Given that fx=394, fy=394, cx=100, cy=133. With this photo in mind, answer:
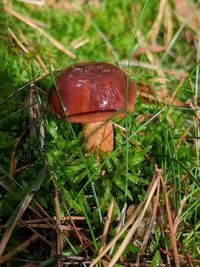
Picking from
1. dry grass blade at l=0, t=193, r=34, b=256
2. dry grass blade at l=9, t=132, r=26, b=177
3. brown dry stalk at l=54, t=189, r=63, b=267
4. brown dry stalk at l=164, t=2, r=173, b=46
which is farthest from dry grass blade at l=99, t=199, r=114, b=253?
brown dry stalk at l=164, t=2, r=173, b=46

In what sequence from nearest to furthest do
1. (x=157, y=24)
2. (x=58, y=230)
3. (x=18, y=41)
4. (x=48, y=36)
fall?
(x=58, y=230) < (x=18, y=41) < (x=48, y=36) < (x=157, y=24)

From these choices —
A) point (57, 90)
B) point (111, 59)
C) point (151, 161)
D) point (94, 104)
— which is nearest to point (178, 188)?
point (151, 161)

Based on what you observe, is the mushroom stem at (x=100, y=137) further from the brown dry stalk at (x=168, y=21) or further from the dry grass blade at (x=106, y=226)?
the brown dry stalk at (x=168, y=21)

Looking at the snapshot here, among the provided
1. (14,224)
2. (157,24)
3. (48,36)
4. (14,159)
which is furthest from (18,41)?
(14,224)

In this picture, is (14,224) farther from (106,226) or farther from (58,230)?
(106,226)

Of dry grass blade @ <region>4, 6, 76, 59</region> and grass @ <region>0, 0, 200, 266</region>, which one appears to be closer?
grass @ <region>0, 0, 200, 266</region>

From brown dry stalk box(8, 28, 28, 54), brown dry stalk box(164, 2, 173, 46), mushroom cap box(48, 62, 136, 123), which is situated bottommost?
mushroom cap box(48, 62, 136, 123)

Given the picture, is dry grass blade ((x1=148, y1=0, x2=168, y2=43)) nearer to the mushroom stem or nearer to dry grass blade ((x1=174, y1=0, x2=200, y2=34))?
dry grass blade ((x1=174, y1=0, x2=200, y2=34))

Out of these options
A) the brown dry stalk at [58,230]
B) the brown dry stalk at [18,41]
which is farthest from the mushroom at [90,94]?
the brown dry stalk at [18,41]
